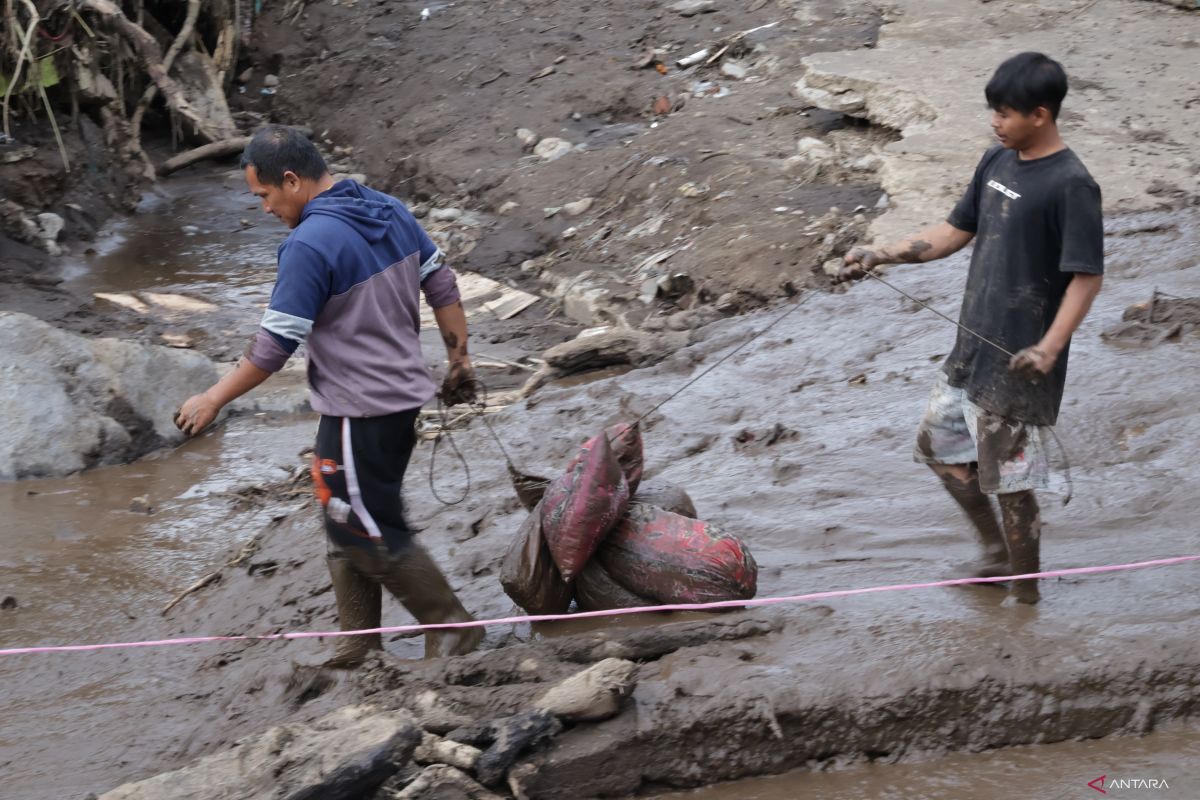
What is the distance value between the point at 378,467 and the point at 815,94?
6.93m

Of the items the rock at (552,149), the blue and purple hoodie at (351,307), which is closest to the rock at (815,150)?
the rock at (552,149)

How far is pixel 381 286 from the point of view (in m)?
3.33

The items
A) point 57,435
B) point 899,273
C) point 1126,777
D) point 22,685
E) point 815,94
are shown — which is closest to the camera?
point 1126,777

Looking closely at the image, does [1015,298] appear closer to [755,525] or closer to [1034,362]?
[1034,362]

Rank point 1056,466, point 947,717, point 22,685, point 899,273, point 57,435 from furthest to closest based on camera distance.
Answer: point 899,273, point 57,435, point 1056,466, point 22,685, point 947,717

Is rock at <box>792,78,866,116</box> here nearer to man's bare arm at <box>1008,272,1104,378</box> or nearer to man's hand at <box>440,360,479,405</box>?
man's hand at <box>440,360,479,405</box>

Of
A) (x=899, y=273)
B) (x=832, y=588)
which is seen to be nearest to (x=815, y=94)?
(x=899, y=273)

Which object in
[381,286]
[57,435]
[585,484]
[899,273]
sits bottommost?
[57,435]

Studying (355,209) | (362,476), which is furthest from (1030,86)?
(362,476)

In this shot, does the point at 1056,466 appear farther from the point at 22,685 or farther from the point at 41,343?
the point at 41,343

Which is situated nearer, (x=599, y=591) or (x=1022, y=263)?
(x=1022, y=263)

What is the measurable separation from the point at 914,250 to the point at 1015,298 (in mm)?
427

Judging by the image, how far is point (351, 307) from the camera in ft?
10.8

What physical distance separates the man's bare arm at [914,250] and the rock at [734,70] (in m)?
7.84
